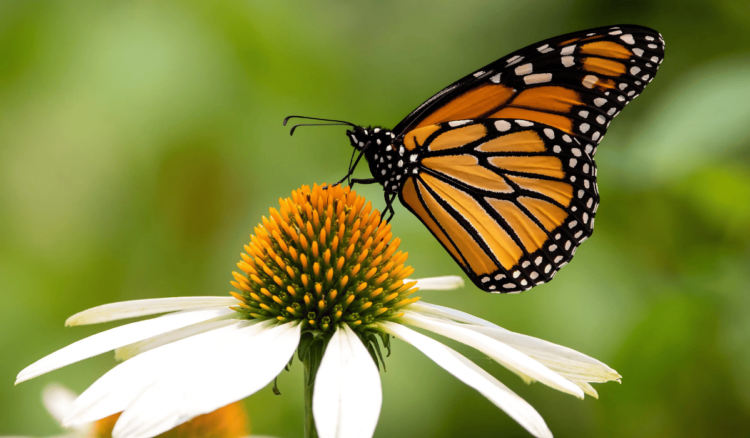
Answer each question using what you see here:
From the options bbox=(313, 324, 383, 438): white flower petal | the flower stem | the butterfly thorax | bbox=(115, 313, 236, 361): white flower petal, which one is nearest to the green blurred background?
bbox=(115, 313, 236, 361): white flower petal

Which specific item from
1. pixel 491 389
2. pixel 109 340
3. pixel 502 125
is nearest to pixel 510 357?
pixel 491 389

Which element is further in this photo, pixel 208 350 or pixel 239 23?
pixel 239 23

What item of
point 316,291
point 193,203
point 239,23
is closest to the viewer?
point 316,291

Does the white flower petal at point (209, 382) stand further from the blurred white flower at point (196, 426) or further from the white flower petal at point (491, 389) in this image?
the blurred white flower at point (196, 426)

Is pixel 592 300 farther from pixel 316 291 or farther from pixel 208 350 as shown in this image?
pixel 208 350

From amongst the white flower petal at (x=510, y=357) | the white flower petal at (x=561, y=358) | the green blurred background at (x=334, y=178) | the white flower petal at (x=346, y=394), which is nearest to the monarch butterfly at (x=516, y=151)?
the white flower petal at (x=561, y=358)

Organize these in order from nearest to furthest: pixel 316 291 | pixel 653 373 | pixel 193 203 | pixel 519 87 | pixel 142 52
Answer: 1. pixel 316 291
2. pixel 519 87
3. pixel 653 373
4. pixel 193 203
5. pixel 142 52

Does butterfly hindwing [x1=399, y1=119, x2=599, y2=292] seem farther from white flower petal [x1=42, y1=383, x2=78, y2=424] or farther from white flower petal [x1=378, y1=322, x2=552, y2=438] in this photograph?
white flower petal [x1=42, y1=383, x2=78, y2=424]

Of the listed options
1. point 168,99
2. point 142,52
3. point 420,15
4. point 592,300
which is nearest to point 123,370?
point 592,300

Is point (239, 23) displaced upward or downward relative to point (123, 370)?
upward
